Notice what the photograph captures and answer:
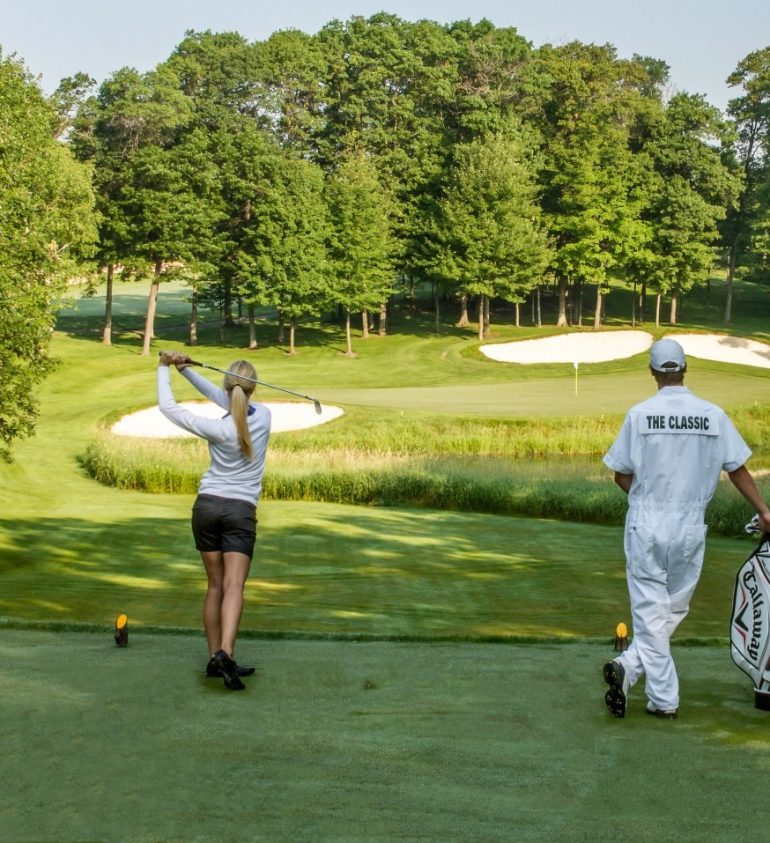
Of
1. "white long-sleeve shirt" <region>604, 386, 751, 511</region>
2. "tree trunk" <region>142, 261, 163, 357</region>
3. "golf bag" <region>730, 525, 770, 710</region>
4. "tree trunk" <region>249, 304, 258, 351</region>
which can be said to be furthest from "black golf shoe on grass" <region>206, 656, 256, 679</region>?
"tree trunk" <region>249, 304, 258, 351</region>

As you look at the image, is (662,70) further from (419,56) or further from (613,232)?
(613,232)

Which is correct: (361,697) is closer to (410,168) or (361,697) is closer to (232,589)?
(232,589)

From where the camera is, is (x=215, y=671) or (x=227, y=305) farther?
(x=227, y=305)

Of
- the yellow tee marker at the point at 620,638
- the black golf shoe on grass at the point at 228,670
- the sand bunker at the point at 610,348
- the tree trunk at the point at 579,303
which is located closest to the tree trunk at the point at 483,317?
the sand bunker at the point at 610,348

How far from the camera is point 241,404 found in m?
7.41

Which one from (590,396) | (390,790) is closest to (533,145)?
(590,396)

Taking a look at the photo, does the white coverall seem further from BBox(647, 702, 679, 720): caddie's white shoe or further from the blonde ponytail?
the blonde ponytail

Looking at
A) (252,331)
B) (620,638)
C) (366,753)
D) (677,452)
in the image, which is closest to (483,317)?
(252,331)

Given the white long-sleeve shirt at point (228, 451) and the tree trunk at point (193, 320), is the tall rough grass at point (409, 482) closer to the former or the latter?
the white long-sleeve shirt at point (228, 451)

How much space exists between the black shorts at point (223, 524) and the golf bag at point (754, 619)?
3168mm

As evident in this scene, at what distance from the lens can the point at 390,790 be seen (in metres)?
4.88

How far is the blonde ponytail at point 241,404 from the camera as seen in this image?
7398 millimetres

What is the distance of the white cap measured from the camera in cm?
694

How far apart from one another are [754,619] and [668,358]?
1690 mm
